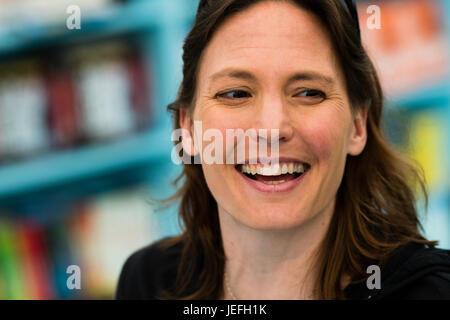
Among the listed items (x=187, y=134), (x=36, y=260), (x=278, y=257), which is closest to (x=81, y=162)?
(x=36, y=260)

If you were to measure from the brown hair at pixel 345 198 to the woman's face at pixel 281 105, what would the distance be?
37 mm

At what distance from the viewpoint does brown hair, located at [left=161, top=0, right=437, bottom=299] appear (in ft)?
3.67

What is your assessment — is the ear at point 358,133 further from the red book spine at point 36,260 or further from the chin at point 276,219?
the red book spine at point 36,260

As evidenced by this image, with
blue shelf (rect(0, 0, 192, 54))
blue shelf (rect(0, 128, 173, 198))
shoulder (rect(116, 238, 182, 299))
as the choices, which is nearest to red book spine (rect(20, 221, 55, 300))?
blue shelf (rect(0, 128, 173, 198))

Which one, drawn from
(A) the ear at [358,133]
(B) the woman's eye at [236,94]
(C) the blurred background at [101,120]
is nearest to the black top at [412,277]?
(A) the ear at [358,133]

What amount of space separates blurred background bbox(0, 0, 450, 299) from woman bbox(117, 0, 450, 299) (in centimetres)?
93

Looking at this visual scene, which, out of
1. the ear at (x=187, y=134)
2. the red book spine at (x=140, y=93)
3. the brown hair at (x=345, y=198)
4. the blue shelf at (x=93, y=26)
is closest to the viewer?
the brown hair at (x=345, y=198)

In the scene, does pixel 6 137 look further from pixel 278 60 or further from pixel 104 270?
pixel 278 60

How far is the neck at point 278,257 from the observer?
1152 millimetres

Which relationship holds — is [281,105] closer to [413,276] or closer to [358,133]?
[358,133]

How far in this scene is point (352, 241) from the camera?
1173 mm

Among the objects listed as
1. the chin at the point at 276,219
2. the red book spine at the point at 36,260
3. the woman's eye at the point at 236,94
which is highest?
the woman's eye at the point at 236,94
